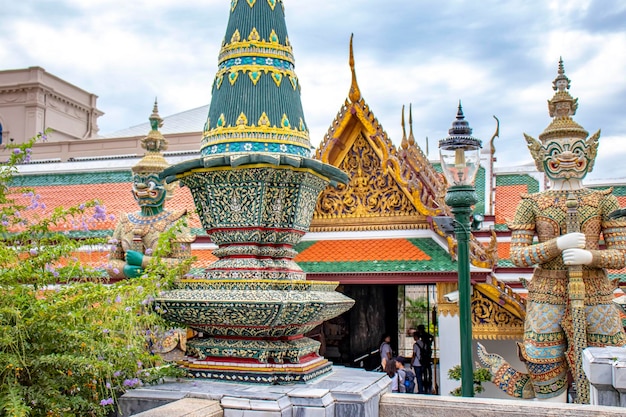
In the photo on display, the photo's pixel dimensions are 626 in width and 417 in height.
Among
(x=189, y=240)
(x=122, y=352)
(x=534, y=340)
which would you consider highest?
(x=189, y=240)

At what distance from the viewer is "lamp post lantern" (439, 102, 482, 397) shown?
5.37 m

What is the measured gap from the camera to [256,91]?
413 centimetres

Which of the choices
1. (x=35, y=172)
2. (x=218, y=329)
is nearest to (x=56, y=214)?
(x=218, y=329)

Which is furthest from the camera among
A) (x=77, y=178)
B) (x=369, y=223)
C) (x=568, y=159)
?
(x=77, y=178)

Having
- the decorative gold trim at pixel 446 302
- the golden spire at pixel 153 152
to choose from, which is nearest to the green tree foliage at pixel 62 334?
the golden spire at pixel 153 152

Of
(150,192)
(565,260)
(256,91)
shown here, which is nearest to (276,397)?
(256,91)

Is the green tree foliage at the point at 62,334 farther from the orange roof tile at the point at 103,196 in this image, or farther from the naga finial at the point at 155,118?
A: the orange roof tile at the point at 103,196

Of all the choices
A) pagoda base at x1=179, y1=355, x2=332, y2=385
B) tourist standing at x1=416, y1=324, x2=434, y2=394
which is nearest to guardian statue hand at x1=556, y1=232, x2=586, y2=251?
pagoda base at x1=179, y1=355, x2=332, y2=385

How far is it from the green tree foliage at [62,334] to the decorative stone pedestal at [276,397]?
14cm

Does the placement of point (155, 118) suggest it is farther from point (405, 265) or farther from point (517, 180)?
point (517, 180)

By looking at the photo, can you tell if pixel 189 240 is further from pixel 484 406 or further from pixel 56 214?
pixel 484 406

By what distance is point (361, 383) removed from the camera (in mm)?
3502

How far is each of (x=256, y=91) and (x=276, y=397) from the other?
200 centimetres

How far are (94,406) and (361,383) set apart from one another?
55.6 inches
